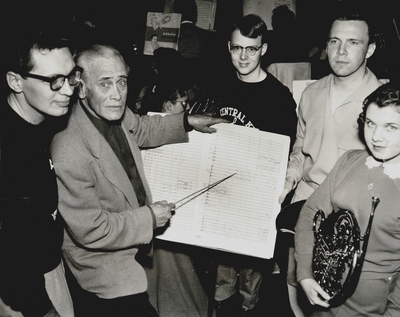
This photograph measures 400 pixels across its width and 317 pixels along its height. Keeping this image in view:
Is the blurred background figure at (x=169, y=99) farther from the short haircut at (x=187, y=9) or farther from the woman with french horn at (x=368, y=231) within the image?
the short haircut at (x=187, y=9)

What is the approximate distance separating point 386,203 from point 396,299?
45 centimetres

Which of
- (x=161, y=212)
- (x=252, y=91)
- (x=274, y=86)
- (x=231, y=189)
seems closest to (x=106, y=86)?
(x=161, y=212)

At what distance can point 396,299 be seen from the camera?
66.6 inches

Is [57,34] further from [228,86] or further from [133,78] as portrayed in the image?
[133,78]

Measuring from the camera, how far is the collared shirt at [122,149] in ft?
7.34

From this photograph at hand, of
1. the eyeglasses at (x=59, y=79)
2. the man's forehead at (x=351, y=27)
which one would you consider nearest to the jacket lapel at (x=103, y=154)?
the eyeglasses at (x=59, y=79)

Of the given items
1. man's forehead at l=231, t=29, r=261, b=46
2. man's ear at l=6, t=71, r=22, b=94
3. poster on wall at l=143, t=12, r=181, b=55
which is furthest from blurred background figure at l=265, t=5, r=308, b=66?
man's ear at l=6, t=71, r=22, b=94

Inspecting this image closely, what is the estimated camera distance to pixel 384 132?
168 centimetres

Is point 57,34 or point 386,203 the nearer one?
point 386,203

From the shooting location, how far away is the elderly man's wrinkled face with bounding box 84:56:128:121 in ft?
6.90

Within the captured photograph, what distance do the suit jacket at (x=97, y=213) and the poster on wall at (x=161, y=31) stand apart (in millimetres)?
2749

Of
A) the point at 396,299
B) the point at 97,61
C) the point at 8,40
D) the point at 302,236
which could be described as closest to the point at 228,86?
the point at 97,61

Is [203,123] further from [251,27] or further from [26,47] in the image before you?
[26,47]

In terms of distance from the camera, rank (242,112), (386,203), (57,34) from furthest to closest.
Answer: (242,112)
(57,34)
(386,203)
